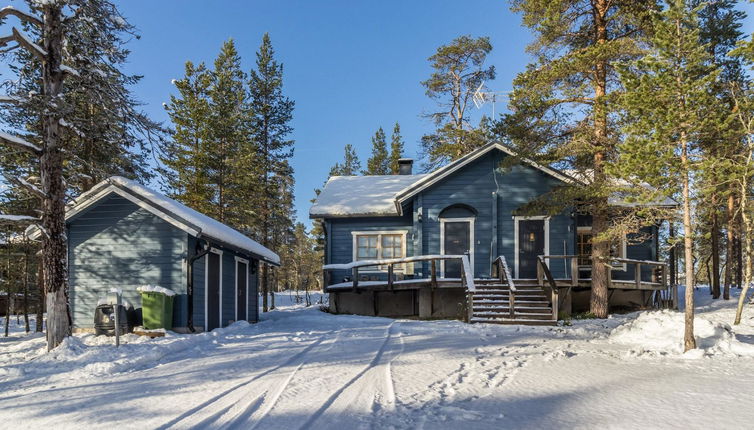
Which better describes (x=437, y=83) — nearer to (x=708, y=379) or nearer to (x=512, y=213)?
(x=512, y=213)

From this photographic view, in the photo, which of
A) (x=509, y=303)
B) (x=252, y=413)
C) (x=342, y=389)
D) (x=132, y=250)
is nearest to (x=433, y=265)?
(x=509, y=303)

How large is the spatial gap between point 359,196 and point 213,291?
29.0 ft

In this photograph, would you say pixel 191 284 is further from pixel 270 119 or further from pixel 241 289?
pixel 270 119

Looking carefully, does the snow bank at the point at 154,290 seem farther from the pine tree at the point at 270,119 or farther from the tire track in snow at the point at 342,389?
the pine tree at the point at 270,119

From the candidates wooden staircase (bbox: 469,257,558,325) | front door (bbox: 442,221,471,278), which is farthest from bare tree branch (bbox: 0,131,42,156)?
front door (bbox: 442,221,471,278)

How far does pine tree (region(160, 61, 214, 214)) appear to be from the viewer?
80.7 feet

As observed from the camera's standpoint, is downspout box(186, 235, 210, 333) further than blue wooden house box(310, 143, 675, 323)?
No

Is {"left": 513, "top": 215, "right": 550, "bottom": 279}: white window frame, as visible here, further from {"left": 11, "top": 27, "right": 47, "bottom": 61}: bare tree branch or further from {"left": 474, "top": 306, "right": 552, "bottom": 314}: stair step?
{"left": 11, "top": 27, "right": 47, "bottom": 61}: bare tree branch

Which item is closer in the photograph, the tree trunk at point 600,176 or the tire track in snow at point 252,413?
the tire track in snow at point 252,413

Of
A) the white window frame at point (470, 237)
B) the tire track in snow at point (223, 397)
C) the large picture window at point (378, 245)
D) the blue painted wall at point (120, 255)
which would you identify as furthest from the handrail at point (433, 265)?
the tire track in snow at point (223, 397)

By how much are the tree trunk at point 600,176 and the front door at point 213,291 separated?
10.7m

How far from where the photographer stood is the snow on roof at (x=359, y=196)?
1891 cm

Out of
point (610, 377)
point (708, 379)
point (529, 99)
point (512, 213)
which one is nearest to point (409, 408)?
point (610, 377)

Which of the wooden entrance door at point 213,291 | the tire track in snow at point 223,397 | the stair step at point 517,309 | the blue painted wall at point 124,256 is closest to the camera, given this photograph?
the tire track in snow at point 223,397
